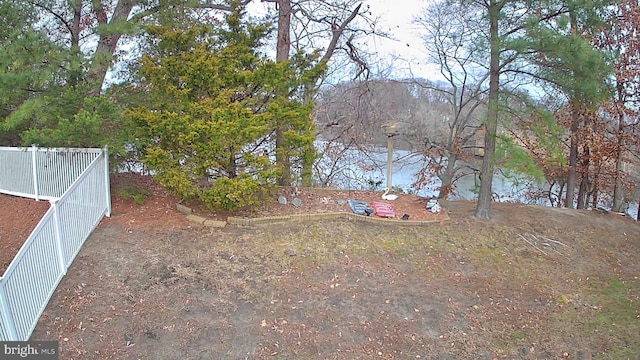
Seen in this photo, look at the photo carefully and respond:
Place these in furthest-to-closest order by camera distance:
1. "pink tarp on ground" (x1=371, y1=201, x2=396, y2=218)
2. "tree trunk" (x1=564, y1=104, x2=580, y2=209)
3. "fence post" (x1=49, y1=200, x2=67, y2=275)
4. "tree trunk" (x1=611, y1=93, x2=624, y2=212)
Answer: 1. "tree trunk" (x1=611, y1=93, x2=624, y2=212)
2. "tree trunk" (x1=564, y1=104, x2=580, y2=209)
3. "pink tarp on ground" (x1=371, y1=201, x2=396, y2=218)
4. "fence post" (x1=49, y1=200, x2=67, y2=275)

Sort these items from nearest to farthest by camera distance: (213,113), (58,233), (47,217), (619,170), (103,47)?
(47,217) → (58,233) → (213,113) → (103,47) → (619,170)

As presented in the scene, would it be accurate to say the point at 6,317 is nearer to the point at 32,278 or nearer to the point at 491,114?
the point at 32,278

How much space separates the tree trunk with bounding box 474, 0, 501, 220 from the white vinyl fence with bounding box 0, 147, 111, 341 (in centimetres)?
553

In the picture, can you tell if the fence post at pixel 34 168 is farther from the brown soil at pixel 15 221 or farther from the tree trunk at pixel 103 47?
the tree trunk at pixel 103 47

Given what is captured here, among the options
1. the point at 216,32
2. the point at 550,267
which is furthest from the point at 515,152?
the point at 216,32

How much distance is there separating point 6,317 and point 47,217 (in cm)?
107

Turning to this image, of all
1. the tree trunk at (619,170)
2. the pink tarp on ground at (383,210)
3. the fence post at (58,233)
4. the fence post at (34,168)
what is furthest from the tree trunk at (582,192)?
the fence post at (34,168)

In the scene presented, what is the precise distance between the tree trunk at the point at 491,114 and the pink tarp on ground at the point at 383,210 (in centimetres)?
149

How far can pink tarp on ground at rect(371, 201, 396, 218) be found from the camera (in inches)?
234

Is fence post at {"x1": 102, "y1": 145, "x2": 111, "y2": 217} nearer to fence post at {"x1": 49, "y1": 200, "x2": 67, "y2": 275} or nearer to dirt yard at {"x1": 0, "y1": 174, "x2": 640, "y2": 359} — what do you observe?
dirt yard at {"x1": 0, "y1": 174, "x2": 640, "y2": 359}

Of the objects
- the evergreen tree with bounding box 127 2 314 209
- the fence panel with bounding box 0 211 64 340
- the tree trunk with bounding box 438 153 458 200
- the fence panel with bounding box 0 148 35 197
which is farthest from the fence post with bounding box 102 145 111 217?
the tree trunk with bounding box 438 153 458 200

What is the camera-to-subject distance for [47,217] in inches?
143

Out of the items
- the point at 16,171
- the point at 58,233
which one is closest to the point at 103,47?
the point at 16,171

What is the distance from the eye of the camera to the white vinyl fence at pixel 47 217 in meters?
3.02
